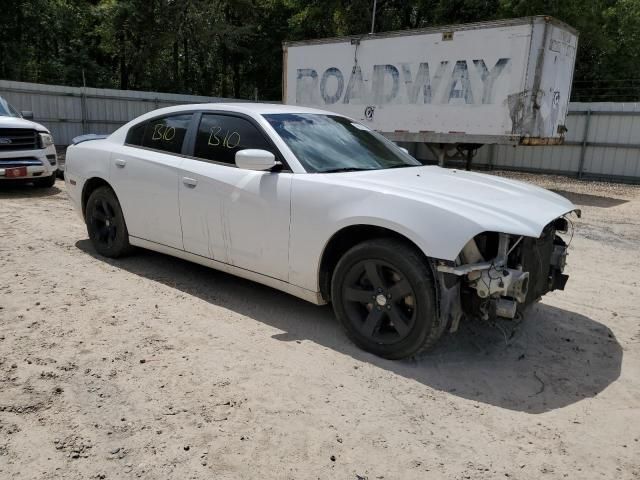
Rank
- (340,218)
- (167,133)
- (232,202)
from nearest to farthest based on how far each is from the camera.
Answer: (340,218), (232,202), (167,133)

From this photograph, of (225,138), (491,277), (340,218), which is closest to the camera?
(491,277)

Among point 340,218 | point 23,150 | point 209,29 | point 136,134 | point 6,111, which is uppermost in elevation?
point 209,29

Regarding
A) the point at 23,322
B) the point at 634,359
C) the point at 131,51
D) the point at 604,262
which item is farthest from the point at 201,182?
the point at 131,51

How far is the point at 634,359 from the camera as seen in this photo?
3887 mm

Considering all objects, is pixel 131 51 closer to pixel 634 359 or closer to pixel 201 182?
pixel 201 182

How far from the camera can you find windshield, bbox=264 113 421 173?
A: 13.6 ft

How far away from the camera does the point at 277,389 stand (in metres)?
3.22

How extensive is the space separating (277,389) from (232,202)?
5.42ft

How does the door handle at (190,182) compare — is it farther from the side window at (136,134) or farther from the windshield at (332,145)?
the side window at (136,134)

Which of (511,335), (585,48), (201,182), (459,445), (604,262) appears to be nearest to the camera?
(459,445)

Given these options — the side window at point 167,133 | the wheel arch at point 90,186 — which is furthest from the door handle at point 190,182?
the wheel arch at point 90,186

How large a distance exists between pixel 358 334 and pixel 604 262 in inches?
169

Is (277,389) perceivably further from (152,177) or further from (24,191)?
(24,191)

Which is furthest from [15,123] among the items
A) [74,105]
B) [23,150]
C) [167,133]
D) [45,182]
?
[74,105]
